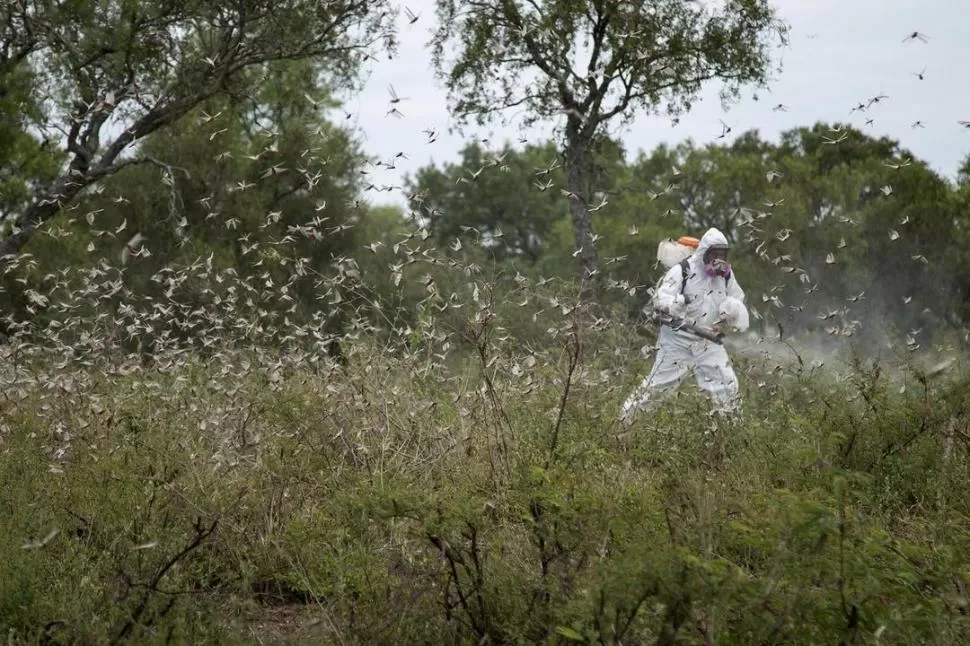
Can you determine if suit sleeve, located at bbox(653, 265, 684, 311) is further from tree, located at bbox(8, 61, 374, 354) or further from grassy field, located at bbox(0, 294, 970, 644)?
tree, located at bbox(8, 61, 374, 354)

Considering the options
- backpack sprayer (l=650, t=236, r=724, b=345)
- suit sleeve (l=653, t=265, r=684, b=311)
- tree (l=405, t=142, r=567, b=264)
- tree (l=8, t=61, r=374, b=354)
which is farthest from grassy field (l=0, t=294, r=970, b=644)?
tree (l=405, t=142, r=567, b=264)

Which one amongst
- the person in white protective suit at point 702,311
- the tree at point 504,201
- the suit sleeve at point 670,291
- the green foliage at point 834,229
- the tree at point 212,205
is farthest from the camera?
the tree at point 504,201

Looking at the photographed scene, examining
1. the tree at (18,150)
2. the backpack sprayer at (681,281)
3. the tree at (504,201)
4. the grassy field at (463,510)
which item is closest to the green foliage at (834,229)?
the tree at (18,150)

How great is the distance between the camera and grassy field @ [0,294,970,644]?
3930 mm

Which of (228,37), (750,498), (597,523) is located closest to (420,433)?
(750,498)

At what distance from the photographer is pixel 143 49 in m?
16.0

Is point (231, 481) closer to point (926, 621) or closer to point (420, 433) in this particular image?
point (420, 433)

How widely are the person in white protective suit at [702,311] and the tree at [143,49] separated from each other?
6.69 metres

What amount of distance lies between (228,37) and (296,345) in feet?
28.9

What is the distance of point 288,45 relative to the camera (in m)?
16.6

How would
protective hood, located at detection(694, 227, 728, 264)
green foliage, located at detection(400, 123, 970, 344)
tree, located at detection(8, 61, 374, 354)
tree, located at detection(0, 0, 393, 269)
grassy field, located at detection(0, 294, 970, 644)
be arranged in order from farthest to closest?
green foliage, located at detection(400, 123, 970, 344), tree, located at detection(8, 61, 374, 354), tree, located at detection(0, 0, 393, 269), protective hood, located at detection(694, 227, 728, 264), grassy field, located at detection(0, 294, 970, 644)

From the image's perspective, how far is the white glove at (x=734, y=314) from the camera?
1034 centimetres

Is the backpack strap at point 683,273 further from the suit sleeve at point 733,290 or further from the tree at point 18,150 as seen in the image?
the tree at point 18,150

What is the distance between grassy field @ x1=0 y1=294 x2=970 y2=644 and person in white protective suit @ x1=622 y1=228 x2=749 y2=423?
1556 mm
